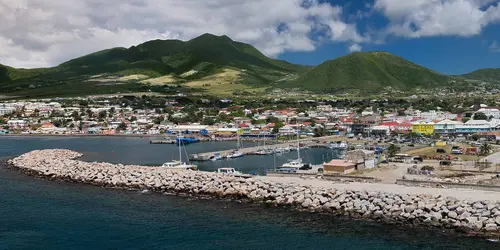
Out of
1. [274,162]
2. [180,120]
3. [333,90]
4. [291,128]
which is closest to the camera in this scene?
[274,162]

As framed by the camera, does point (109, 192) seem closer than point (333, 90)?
Yes

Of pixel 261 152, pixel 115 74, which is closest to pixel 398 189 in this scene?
pixel 261 152

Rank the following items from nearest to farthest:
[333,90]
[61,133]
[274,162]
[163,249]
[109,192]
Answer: [163,249] < [109,192] < [274,162] < [61,133] < [333,90]

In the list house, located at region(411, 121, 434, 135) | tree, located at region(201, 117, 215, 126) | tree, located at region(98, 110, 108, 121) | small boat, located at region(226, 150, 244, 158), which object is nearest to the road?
small boat, located at region(226, 150, 244, 158)

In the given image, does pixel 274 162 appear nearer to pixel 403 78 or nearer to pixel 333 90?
pixel 333 90

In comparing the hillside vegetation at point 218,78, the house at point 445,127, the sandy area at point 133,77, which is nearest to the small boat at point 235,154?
the house at point 445,127

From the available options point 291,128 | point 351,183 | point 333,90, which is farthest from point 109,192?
point 333,90
